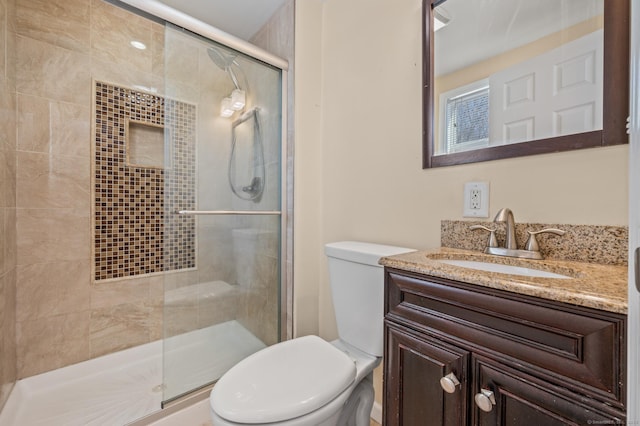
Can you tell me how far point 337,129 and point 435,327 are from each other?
1205mm

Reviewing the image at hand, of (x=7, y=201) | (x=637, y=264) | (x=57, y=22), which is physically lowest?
(x=637, y=264)

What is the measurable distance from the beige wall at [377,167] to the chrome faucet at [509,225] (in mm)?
46

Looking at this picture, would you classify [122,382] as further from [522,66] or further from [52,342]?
[522,66]

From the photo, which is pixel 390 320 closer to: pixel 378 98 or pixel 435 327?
pixel 435 327

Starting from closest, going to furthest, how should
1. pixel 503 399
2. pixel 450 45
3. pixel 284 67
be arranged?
pixel 503 399 → pixel 450 45 → pixel 284 67

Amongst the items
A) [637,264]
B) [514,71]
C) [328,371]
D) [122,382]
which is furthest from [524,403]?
[122,382]

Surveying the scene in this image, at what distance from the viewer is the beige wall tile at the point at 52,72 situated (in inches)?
59.7

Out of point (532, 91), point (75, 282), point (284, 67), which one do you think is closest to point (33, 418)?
point (75, 282)

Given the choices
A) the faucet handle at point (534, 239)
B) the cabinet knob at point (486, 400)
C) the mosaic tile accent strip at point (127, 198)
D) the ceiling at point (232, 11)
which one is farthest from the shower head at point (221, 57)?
the cabinet knob at point (486, 400)

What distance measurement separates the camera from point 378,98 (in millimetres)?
1371

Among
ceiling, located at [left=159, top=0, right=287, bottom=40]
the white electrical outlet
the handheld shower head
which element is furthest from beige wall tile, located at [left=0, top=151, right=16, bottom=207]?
the white electrical outlet

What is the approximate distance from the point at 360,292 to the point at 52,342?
1867 millimetres

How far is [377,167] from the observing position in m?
1.37

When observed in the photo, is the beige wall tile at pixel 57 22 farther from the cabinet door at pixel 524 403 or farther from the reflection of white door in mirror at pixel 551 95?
the cabinet door at pixel 524 403
